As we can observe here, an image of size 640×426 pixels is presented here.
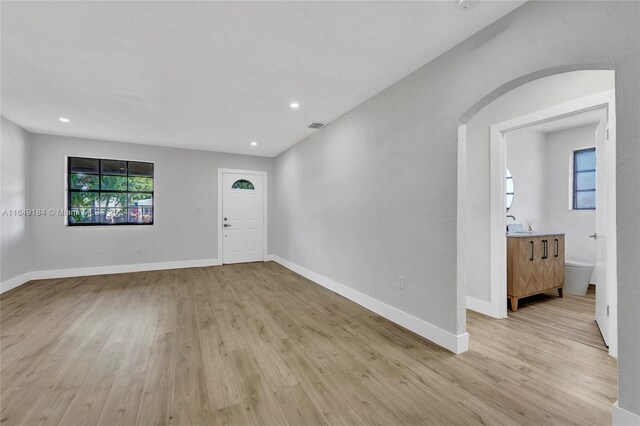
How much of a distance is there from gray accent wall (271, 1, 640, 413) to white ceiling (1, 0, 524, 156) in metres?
0.27

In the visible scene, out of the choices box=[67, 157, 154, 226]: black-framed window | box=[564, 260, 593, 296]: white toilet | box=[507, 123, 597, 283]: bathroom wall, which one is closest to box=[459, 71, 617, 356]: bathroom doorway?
box=[564, 260, 593, 296]: white toilet

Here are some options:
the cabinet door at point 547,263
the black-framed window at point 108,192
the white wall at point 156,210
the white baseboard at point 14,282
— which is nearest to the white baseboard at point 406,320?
the cabinet door at point 547,263

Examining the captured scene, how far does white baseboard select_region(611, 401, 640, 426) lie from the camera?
1.32 metres

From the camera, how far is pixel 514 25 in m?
1.82

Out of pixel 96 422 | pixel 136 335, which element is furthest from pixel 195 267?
pixel 96 422

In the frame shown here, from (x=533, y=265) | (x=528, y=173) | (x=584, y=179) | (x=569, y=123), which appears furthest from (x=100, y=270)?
(x=584, y=179)

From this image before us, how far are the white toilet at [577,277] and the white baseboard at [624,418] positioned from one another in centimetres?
318

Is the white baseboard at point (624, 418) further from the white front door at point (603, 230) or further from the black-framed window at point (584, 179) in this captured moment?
the black-framed window at point (584, 179)

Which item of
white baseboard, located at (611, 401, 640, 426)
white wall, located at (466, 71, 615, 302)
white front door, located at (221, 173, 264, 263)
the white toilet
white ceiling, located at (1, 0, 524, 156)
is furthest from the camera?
white front door, located at (221, 173, 264, 263)

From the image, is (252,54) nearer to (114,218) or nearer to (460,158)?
(460,158)

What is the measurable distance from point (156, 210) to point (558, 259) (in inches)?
274

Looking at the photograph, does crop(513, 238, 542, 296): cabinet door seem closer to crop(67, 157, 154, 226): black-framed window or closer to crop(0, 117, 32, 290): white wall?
crop(67, 157, 154, 226): black-framed window

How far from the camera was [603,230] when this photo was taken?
8.16 feet

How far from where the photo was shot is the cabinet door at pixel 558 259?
3518mm
